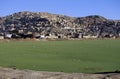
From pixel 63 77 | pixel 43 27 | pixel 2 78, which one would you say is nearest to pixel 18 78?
pixel 2 78

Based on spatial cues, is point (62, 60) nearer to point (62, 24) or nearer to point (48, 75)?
point (48, 75)

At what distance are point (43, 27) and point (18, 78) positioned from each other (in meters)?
104

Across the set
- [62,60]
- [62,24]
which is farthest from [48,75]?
[62,24]

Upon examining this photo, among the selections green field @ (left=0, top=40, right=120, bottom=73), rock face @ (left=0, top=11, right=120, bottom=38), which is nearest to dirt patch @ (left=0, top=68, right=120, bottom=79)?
green field @ (left=0, top=40, right=120, bottom=73)

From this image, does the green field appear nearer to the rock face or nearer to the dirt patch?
the dirt patch

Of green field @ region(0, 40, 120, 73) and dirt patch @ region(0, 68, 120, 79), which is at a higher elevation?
dirt patch @ region(0, 68, 120, 79)

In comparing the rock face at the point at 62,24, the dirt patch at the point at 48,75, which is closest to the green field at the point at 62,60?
the dirt patch at the point at 48,75

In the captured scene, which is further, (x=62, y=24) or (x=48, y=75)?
(x=62, y=24)

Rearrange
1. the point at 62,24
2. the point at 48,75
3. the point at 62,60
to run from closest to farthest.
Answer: the point at 48,75 < the point at 62,60 < the point at 62,24

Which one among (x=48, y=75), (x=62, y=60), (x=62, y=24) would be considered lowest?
(x=62, y=24)

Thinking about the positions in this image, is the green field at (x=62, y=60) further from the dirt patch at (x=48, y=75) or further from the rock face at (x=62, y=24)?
the rock face at (x=62, y=24)

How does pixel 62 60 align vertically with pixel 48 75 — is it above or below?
below

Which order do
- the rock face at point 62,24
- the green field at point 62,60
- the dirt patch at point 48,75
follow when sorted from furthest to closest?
1. the rock face at point 62,24
2. the green field at point 62,60
3. the dirt patch at point 48,75

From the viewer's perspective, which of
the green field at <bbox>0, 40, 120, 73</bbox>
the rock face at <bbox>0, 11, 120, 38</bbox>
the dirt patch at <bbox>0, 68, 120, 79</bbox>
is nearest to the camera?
the dirt patch at <bbox>0, 68, 120, 79</bbox>
